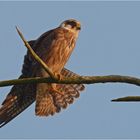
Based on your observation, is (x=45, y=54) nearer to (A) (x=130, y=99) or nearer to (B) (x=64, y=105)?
(B) (x=64, y=105)

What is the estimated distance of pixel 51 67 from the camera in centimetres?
719

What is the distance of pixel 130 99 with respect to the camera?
256 cm

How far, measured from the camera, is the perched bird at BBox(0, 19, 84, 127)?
22.0 feet

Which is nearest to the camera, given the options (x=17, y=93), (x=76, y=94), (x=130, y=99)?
(x=130, y=99)

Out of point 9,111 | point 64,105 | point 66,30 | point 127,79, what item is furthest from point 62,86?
point 127,79

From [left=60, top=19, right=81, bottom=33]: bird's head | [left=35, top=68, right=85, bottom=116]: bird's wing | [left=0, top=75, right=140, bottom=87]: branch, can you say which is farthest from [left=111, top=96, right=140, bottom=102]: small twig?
[left=60, top=19, right=81, bottom=33]: bird's head

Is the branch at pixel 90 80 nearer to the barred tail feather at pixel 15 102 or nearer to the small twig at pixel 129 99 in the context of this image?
the small twig at pixel 129 99

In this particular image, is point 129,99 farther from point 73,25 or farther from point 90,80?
point 73,25

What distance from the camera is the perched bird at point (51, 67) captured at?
6.71 m

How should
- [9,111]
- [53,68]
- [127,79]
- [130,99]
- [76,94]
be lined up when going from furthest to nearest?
[76,94] < [53,68] < [9,111] < [127,79] < [130,99]

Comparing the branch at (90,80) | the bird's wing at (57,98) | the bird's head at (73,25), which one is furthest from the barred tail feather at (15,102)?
the branch at (90,80)

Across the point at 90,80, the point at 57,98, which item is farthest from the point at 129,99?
the point at 57,98

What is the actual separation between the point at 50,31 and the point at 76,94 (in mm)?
1153

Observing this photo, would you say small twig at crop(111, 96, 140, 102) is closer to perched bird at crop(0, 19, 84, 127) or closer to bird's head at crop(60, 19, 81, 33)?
perched bird at crop(0, 19, 84, 127)
